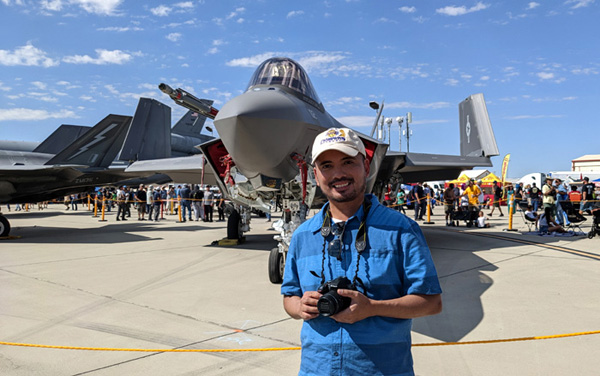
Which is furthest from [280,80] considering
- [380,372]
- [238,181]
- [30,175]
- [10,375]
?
[30,175]

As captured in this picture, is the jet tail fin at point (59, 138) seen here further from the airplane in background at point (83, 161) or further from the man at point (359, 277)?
the man at point (359, 277)

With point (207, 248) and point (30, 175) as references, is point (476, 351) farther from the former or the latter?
point (30, 175)

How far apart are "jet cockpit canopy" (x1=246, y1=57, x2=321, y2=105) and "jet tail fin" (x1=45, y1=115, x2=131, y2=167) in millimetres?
10876

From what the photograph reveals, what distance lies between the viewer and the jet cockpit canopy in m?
7.23

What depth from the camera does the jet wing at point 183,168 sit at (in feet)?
38.0

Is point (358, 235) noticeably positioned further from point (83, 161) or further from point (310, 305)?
point (83, 161)

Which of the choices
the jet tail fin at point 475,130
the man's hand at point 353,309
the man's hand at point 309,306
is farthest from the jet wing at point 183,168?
the man's hand at point 353,309

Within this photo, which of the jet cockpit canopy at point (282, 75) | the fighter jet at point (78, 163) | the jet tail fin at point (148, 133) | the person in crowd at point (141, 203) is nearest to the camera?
the jet cockpit canopy at point (282, 75)

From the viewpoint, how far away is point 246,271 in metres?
7.94

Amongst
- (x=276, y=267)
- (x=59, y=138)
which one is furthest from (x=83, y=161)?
(x=276, y=267)

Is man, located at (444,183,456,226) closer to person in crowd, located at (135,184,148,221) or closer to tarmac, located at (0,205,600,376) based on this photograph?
tarmac, located at (0,205,600,376)

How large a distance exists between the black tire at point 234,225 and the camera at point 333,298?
10310 mm

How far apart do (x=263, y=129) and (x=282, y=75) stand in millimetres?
1913

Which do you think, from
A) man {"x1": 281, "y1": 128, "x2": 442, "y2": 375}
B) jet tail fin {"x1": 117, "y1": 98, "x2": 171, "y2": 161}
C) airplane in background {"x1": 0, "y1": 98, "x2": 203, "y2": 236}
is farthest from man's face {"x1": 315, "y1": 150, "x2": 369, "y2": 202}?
jet tail fin {"x1": 117, "y1": 98, "x2": 171, "y2": 161}
